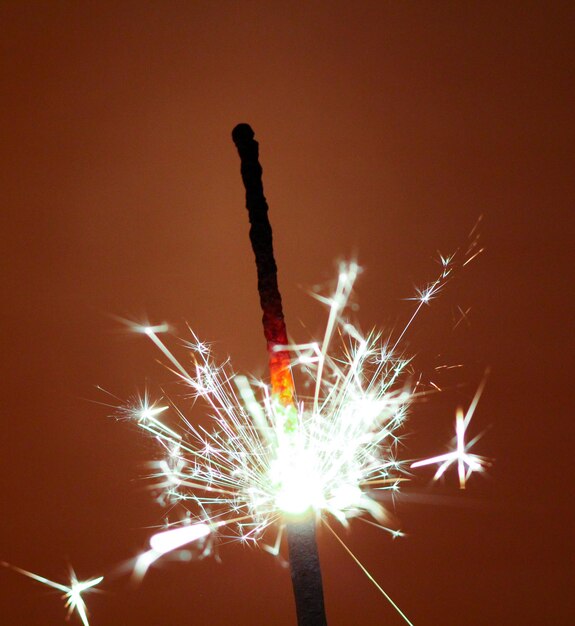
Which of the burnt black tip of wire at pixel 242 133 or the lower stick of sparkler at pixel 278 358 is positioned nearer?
the lower stick of sparkler at pixel 278 358

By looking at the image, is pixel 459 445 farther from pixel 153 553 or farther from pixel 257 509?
pixel 153 553

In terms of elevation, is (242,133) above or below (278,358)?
above

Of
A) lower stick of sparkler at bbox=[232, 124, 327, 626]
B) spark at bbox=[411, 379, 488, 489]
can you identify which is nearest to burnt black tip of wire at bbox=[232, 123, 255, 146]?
lower stick of sparkler at bbox=[232, 124, 327, 626]

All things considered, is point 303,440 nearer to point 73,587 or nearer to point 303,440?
point 303,440

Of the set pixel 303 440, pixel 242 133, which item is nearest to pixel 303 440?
pixel 303 440

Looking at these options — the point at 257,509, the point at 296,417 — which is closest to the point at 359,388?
the point at 296,417

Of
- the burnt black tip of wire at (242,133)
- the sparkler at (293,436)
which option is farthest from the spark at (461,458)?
the burnt black tip of wire at (242,133)

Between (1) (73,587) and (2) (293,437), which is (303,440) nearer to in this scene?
(2) (293,437)

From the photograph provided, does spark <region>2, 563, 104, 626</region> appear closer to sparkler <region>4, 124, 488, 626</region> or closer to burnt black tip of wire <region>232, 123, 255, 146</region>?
sparkler <region>4, 124, 488, 626</region>

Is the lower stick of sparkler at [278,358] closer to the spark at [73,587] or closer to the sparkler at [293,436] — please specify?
the sparkler at [293,436]
